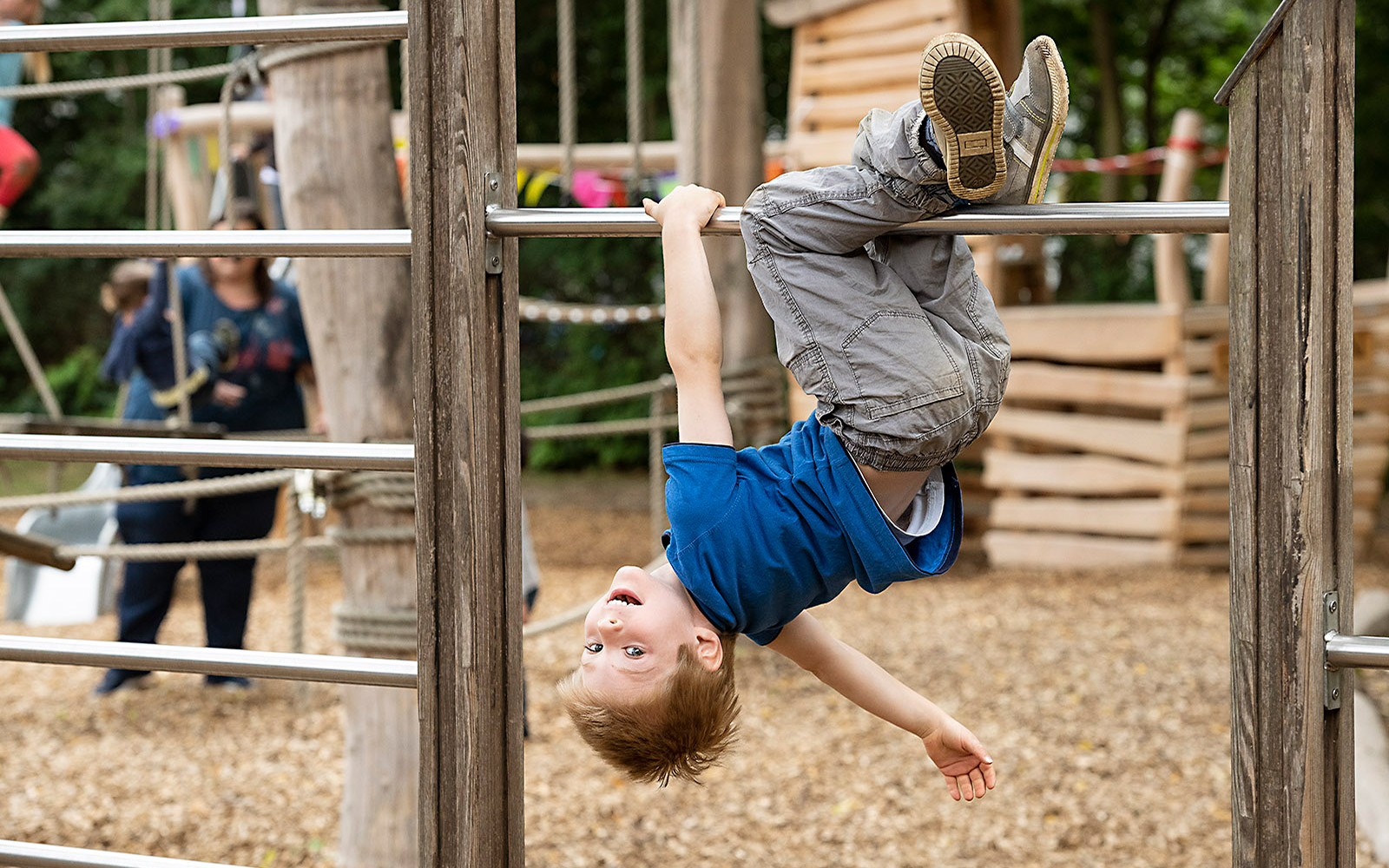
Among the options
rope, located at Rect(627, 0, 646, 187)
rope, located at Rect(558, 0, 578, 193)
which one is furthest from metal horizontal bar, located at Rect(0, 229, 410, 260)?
rope, located at Rect(627, 0, 646, 187)

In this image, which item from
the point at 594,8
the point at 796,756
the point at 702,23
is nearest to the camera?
the point at 796,756

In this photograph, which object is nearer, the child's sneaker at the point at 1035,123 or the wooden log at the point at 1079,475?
the child's sneaker at the point at 1035,123

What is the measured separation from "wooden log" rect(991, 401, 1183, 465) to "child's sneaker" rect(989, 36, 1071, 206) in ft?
15.5

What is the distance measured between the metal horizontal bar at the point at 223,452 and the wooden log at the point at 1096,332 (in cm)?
482

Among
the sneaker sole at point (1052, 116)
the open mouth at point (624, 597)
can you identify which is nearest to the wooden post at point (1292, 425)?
the sneaker sole at point (1052, 116)

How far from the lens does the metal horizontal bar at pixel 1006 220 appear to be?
1.29 metres

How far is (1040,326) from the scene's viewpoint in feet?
19.8

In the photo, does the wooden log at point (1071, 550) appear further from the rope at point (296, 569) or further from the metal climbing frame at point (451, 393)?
the metal climbing frame at point (451, 393)

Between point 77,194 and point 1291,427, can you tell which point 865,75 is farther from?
point 77,194

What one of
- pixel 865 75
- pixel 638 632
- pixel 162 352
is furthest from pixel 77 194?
pixel 638 632

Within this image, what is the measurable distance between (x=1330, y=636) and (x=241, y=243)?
1.24m

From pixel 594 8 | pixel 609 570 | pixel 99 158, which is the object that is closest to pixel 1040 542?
pixel 609 570

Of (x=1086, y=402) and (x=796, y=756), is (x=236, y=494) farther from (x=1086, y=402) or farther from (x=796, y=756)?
(x=1086, y=402)

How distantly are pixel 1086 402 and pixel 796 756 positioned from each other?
10.2ft
